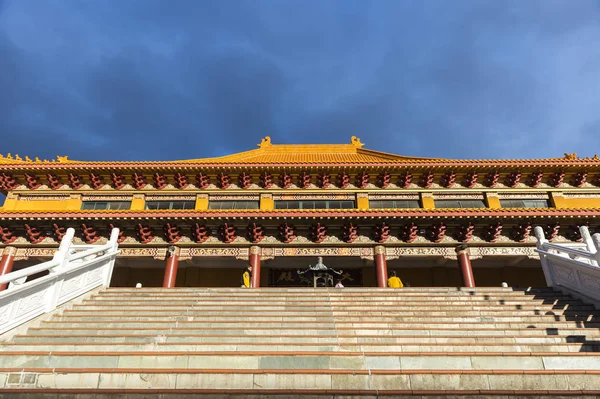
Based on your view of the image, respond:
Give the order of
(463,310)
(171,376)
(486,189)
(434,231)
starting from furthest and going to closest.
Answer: (486,189) < (434,231) < (463,310) < (171,376)

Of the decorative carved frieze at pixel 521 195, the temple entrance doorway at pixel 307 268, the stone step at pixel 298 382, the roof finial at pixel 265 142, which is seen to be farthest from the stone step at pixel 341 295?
the roof finial at pixel 265 142

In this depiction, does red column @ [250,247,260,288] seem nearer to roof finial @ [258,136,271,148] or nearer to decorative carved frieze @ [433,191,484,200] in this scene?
decorative carved frieze @ [433,191,484,200]

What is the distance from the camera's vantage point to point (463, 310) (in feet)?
27.9

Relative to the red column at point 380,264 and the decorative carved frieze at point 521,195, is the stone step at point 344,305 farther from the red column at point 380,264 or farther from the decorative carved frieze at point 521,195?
the decorative carved frieze at point 521,195

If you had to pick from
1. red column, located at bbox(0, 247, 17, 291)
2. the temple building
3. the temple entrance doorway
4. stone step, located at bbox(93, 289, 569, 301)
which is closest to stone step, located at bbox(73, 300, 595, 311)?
stone step, located at bbox(93, 289, 569, 301)

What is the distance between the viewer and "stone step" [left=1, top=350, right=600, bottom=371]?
18.5ft

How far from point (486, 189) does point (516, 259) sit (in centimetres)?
396

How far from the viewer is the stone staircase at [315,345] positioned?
5137 millimetres

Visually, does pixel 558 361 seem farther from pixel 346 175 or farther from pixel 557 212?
pixel 346 175

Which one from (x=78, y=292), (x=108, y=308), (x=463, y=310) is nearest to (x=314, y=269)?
(x=463, y=310)

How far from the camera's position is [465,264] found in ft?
50.2

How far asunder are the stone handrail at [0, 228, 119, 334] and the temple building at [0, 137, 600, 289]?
4521 mm

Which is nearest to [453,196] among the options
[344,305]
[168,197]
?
[344,305]

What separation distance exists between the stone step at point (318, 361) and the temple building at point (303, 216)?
8847mm
